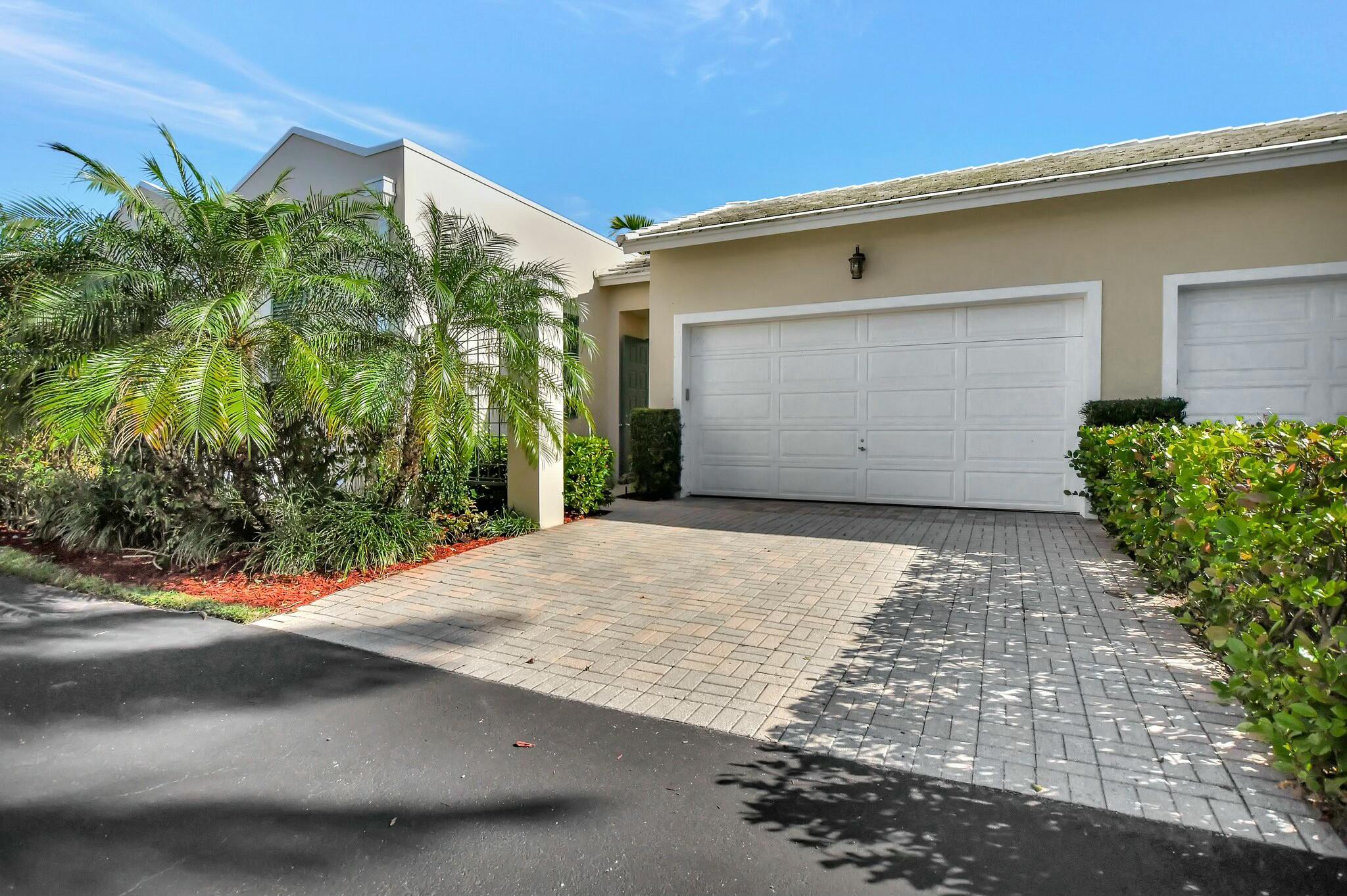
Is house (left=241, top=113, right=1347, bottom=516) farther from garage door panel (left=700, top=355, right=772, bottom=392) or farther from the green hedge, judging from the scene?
the green hedge

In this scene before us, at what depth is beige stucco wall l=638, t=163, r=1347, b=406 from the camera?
298 inches

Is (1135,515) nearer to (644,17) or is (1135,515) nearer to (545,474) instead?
(545,474)

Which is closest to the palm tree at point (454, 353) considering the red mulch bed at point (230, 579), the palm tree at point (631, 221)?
the red mulch bed at point (230, 579)

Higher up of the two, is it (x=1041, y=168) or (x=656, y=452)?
(x=1041, y=168)

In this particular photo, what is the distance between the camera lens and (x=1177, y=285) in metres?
7.99

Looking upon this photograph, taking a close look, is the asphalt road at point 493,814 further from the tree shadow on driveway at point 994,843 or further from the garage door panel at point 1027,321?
the garage door panel at point 1027,321

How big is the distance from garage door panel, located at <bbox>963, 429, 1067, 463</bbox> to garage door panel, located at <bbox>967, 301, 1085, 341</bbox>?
125 cm

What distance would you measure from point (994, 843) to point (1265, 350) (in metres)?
8.40

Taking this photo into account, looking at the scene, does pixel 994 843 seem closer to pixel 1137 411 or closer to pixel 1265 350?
pixel 1137 411

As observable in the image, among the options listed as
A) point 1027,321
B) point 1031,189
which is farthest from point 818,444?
point 1031,189

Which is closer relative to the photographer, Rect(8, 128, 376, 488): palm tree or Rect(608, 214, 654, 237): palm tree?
→ Rect(8, 128, 376, 488): palm tree

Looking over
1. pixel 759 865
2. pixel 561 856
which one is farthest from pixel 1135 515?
pixel 561 856

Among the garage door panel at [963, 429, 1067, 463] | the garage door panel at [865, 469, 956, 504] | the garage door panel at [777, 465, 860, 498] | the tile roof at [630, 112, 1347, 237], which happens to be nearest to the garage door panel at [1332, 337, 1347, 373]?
the tile roof at [630, 112, 1347, 237]

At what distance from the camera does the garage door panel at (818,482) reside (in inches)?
387
